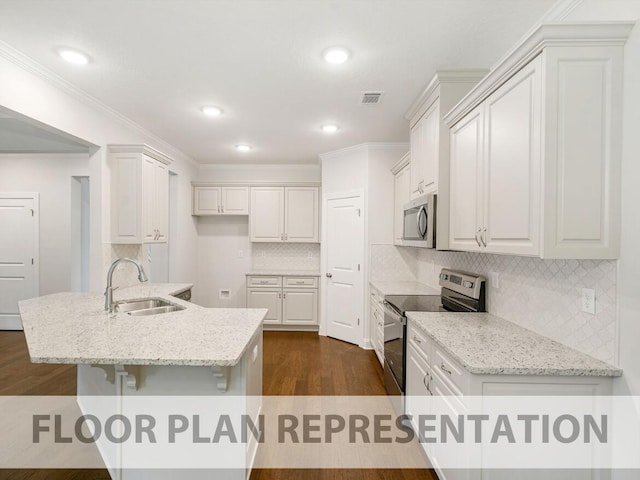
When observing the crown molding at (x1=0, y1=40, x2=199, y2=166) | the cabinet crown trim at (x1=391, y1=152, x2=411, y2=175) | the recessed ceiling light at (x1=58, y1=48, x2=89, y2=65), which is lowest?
the cabinet crown trim at (x1=391, y1=152, x2=411, y2=175)

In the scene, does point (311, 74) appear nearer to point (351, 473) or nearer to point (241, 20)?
→ point (241, 20)

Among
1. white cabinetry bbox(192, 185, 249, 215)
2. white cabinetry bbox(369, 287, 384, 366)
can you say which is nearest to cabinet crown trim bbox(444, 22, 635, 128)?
white cabinetry bbox(369, 287, 384, 366)

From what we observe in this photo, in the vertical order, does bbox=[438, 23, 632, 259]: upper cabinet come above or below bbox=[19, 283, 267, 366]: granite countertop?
above

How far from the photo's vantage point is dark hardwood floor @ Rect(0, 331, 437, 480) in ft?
6.44

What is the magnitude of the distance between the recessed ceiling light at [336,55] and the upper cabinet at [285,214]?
9.84 ft

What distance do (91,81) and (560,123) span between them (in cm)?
326

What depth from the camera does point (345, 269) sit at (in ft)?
14.7

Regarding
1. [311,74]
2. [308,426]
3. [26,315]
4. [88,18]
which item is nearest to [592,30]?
[311,74]

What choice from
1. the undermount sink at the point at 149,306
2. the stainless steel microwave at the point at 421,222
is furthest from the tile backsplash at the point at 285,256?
the undermount sink at the point at 149,306

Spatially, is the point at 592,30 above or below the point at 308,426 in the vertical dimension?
above

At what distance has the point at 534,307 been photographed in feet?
6.25

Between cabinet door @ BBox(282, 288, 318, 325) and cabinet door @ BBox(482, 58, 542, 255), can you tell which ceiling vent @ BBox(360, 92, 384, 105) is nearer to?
cabinet door @ BBox(482, 58, 542, 255)

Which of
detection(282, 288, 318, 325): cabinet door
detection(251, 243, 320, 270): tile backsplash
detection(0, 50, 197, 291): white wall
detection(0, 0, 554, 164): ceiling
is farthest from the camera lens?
detection(251, 243, 320, 270): tile backsplash

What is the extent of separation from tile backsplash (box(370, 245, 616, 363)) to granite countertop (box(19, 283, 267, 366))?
165 cm
